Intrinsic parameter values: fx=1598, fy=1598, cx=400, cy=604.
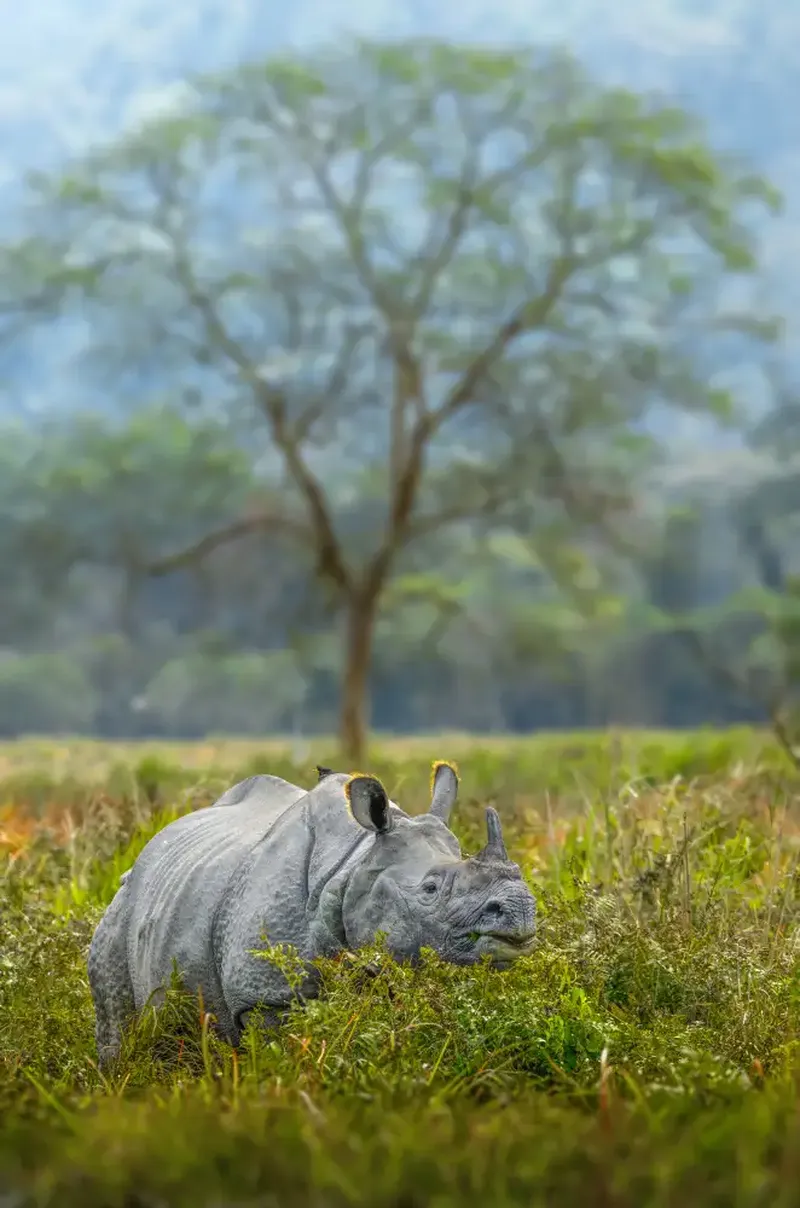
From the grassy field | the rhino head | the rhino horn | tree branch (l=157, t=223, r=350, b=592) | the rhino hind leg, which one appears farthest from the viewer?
tree branch (l=157, t=223, r=350, b=592)

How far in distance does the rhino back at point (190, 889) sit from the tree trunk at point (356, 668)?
56.6 ft

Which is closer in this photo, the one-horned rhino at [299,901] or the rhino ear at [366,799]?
the one-horned rhino at [299,901]

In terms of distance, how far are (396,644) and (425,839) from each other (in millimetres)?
26235

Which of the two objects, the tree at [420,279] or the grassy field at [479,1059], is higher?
the tree at [420,279]

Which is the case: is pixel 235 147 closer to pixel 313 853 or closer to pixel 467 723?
pixel 467 723

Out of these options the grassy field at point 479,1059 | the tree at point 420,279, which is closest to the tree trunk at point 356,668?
the tree at point 420,279

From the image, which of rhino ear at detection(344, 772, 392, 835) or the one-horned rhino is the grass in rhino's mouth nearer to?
the one-horned rhino

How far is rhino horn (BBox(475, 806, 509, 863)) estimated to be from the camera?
4.87m

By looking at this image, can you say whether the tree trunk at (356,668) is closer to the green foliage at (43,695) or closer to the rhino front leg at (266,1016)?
the green foliage at (43,695)

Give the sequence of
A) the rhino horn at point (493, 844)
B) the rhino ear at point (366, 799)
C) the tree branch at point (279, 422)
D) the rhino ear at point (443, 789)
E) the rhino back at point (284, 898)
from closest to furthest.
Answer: the rhino horn at point (493, 844)
the rhino ear at point (366, 799)
the rhino back at point (284, 898)
the rhino ear at point (443, 789)
the tree branch at point (279, 422)

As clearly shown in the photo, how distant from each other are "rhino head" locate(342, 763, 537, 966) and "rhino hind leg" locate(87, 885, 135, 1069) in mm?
1164

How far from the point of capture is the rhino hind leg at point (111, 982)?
580cm

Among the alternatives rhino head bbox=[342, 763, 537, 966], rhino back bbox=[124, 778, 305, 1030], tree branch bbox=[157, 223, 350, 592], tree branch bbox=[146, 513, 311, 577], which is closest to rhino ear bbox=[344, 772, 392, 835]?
rhino head bbox=[342, 763, 537, 966]

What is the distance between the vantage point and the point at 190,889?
5.53 meters
